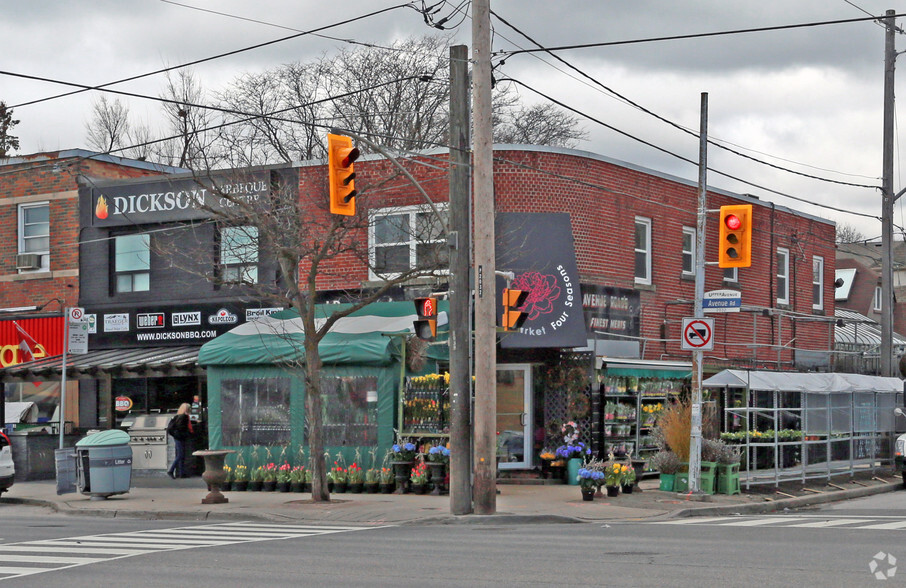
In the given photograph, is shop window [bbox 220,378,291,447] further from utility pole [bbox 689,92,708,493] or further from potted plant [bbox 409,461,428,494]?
utility pole [bbox 689,92,708,493]

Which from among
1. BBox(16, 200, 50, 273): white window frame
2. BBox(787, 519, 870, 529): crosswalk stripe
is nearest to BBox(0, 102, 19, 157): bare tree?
BBox(16, 200, 50, 273): white window frame

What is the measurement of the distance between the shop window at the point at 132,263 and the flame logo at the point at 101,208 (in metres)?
0.65

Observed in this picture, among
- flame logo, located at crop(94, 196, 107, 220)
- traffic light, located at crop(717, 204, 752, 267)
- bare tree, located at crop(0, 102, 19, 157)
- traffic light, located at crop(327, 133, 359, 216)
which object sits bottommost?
traffic light, located at crop(717, 204, 752, 267)

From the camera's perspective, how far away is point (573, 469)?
77.0 feet

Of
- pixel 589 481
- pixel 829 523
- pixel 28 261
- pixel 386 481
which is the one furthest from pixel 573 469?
pixel 28 261

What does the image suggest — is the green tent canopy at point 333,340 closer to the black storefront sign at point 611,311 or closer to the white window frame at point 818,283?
the black storefront sign at point 611,311

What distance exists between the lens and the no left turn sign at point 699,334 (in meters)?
20.6

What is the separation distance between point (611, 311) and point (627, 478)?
210 inches

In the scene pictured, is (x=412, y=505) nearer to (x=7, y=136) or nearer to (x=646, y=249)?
(x=646, y=249)

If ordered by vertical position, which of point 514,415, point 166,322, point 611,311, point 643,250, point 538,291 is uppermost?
point 643,250

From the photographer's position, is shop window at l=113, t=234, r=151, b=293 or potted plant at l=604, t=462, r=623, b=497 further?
shop window at l=113, t=234, r=151, b=293

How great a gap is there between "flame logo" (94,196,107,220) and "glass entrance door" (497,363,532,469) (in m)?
11.2

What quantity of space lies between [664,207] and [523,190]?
5.42m

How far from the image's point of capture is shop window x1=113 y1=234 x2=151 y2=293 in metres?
28.5
